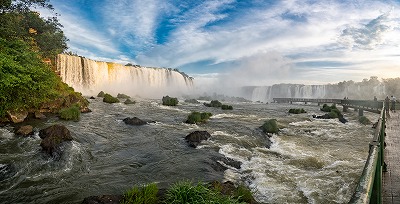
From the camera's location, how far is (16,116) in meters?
18.3

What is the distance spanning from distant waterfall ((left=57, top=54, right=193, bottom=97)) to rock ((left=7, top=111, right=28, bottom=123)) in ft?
91.9

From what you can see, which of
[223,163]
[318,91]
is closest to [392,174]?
[223,163]

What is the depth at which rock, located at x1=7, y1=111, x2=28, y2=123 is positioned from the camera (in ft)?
58.4

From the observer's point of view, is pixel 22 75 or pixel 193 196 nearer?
pixel 193 196

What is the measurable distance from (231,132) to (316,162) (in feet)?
24.4

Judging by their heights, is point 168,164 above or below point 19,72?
below

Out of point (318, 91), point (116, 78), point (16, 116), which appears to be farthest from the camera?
point (318, 91)

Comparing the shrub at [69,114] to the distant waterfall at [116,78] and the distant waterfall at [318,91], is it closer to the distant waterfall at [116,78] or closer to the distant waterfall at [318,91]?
the distant waterfall at [116,78]

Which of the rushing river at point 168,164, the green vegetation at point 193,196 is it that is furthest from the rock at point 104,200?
the green vegetation at point 193,196

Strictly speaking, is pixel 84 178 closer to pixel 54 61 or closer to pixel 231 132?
pixel 231 132

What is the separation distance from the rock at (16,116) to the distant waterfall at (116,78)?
2802 centimetres

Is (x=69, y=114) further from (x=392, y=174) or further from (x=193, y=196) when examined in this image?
(x=392, y=174)

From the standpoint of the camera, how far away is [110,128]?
18828mm

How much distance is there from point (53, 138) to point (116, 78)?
169 ft
